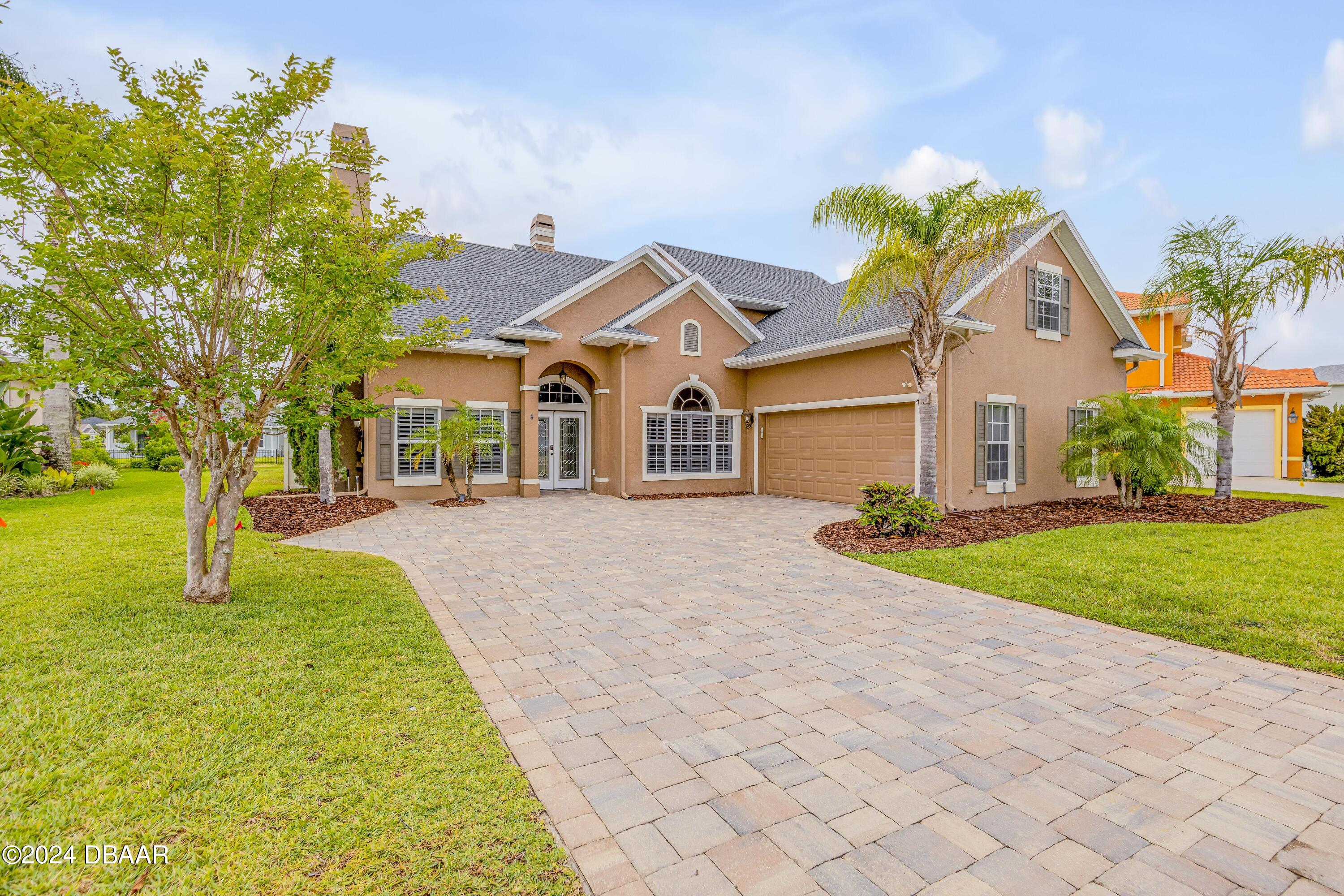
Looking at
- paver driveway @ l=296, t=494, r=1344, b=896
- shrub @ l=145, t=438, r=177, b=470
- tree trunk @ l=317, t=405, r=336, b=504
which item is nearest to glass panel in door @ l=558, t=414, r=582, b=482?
tree trunk @ l=317, t=405, r=336, b=504

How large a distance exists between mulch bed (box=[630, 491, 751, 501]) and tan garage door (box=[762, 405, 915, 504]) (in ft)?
3.22

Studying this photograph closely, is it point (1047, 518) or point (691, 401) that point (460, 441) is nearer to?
point (691, 401)

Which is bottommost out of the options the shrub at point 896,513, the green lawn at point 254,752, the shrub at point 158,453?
the green lawn at point 254,752

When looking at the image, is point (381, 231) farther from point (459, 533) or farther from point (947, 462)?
point (947, 462)

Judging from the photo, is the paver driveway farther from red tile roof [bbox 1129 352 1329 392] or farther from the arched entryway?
red tile roof [bbox 1129 352 1329 392]

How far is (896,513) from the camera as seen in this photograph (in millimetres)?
8930

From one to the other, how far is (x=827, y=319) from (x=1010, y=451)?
509 centimetres

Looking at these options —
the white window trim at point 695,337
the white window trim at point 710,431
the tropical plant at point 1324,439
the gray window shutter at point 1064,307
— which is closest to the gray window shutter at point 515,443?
the white window trim at point 710,431

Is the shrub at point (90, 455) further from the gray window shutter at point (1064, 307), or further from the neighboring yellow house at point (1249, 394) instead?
the neighboring yellow house at point (1249, 394)

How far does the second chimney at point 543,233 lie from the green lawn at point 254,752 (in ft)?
56.1

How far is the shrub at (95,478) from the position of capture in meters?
13.5

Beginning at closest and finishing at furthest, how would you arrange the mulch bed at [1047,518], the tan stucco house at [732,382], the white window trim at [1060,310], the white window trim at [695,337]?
the mulch bed at [1047,518]
the tan stucco house at [732,382]
the white window trim at [1060,310]
the white window trim at [695,337]

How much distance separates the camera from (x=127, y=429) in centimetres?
534

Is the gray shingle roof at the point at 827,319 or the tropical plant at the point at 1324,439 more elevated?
the gray shingle roof at the point at 827,319
